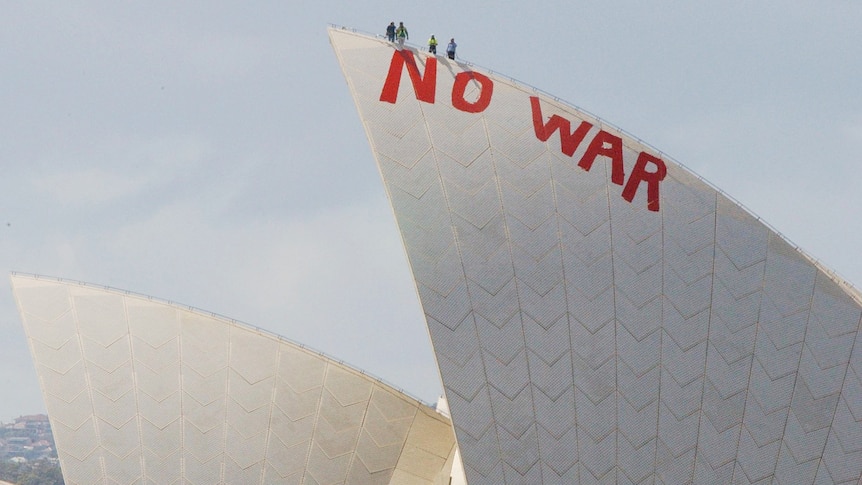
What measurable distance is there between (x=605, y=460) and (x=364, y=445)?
8.01m

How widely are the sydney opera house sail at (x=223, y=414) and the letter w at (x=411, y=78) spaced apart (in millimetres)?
9263

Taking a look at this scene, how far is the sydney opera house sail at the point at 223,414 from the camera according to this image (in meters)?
34.2

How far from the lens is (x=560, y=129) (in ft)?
102

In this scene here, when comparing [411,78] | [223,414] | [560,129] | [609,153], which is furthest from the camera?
[223,414]

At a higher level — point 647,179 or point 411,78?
point 411,78

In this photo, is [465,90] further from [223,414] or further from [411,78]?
[223,414]

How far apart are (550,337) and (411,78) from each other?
7962 mm

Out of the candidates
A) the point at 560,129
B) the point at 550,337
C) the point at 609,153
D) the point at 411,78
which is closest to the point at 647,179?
the point at 609,153

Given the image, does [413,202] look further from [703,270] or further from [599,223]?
[703,270]

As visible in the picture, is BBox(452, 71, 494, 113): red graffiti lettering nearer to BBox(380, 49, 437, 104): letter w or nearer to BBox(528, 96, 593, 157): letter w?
BBox(380, 49, 437, 104): letter w

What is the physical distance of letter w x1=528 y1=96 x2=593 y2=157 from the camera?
3089 centimetres

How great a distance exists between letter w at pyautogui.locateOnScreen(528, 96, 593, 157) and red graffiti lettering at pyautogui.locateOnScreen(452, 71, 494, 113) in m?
1.30

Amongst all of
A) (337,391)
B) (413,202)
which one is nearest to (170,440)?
(337,391)

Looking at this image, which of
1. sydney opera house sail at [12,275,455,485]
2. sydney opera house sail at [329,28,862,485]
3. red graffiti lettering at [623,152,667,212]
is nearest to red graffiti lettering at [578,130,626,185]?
sydney opera house sail at [329,28,862,485]
